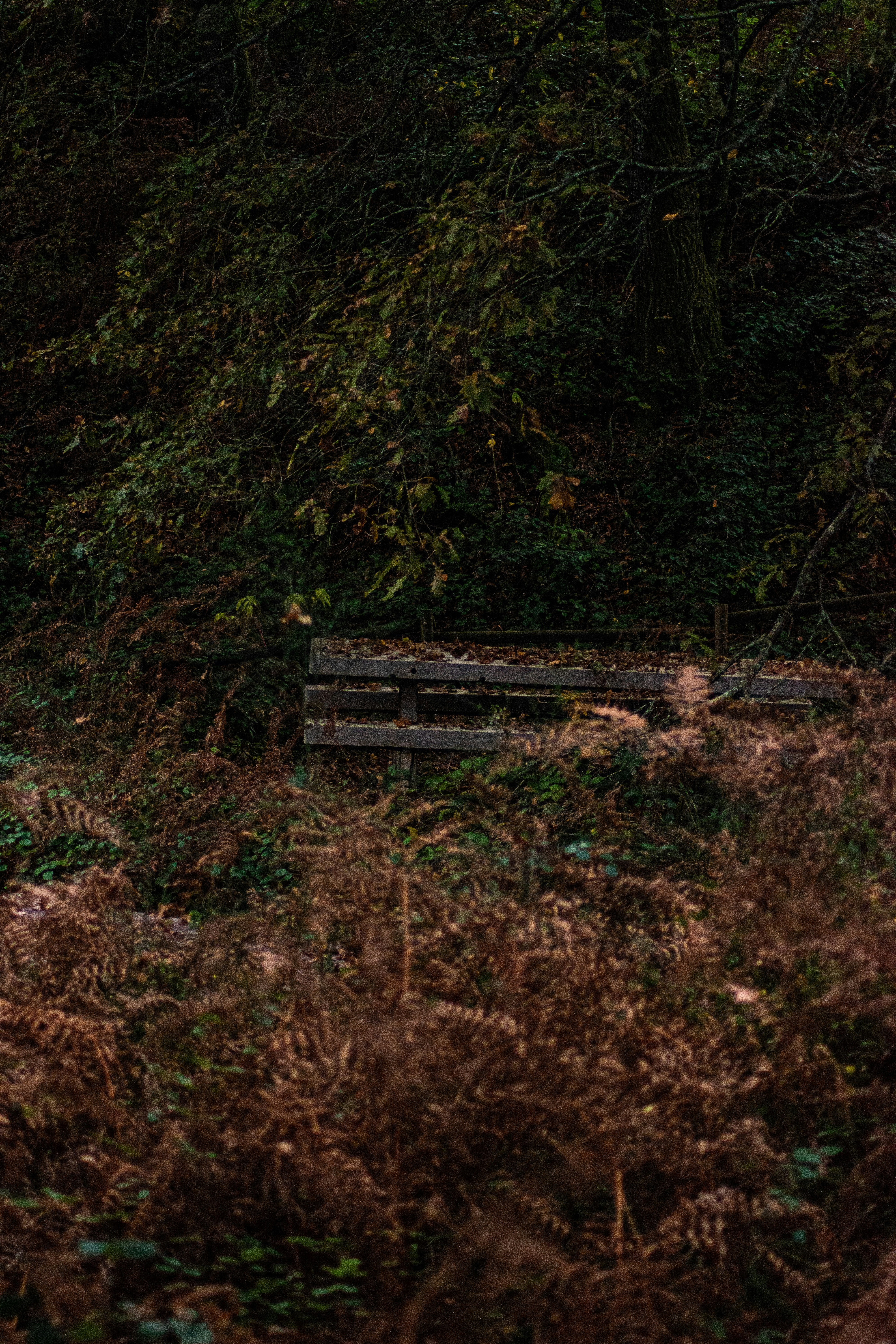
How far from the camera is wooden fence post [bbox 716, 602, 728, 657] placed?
29.9 ft

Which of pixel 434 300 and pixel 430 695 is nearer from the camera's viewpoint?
pixel 434 300

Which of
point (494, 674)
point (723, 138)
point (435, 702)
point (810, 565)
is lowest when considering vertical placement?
point (435, 702)

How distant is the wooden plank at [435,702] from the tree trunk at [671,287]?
202 inches

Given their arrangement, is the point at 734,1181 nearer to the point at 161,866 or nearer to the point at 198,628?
the point at 161,866

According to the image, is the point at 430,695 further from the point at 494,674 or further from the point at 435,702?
the point at 494,674

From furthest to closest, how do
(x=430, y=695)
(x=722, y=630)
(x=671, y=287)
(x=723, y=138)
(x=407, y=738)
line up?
1. (x=671, y=287)
2. (x=722, y=630)
3. (x=723, y=138)
4. (x=430, y=695)
5. (x=407, y=738)

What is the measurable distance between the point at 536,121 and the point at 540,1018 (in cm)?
527

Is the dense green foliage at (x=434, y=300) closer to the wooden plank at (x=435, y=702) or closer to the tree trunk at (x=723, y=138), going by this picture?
the tree trunk at (x=723, y=138)

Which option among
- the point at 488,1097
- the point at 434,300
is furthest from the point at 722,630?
the point at 488,1097

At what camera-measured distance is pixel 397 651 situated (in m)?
8.40

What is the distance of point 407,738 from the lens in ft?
25.8

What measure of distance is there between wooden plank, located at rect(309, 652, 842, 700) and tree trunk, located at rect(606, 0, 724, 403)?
16.0 feet

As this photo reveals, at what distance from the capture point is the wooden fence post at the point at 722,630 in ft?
29.9

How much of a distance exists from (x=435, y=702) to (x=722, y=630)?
2.69 meters
